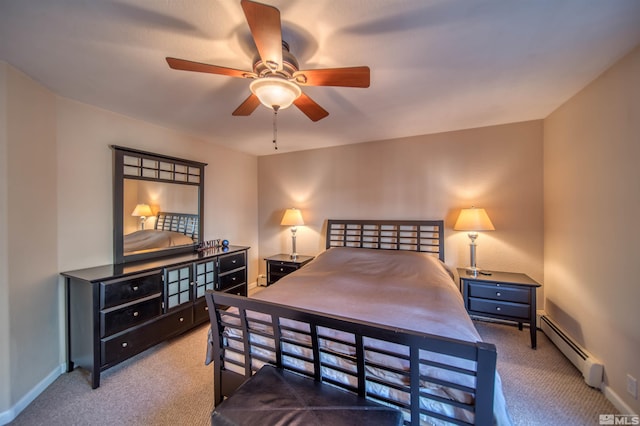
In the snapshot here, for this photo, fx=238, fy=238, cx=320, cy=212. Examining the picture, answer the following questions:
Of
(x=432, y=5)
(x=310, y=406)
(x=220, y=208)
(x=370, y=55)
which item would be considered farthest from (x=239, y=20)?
(x=220, y=208)

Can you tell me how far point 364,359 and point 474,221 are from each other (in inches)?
91.3

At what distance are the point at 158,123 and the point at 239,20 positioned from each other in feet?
7.09

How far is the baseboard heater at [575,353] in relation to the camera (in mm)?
1903

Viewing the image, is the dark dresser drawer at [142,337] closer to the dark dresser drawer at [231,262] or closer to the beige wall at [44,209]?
the beige wall at [44,209]

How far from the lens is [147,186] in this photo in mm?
2807

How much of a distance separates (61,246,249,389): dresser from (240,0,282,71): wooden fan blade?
221 centimetres

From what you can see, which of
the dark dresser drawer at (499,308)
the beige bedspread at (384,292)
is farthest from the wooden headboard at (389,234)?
the dark dresser drawer at (499,308)

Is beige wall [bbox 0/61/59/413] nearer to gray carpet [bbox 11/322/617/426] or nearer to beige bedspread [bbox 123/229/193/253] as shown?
gray carpet [bbox 11/322/617/426]

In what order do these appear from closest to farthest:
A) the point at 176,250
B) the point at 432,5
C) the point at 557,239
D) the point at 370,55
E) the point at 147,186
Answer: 1. the point at 432,5
2. the point at 370,55
3. the point at 557,239
4. the point at 147,186
5. the point at 176,250

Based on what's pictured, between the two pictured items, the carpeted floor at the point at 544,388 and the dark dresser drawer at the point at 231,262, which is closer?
the carpeted floor at the point at 544,388

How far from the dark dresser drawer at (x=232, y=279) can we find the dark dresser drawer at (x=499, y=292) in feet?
9.71

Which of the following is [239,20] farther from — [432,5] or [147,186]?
[147,186]

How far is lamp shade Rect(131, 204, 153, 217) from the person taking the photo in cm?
272

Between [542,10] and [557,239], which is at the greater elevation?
[542,10]
